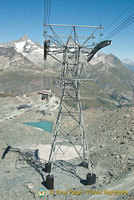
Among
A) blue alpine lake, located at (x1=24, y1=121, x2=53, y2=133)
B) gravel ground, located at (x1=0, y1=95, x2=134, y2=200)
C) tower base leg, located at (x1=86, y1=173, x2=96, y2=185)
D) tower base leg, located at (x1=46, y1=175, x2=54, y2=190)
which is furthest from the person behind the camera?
blue alpine lake, located at (x1=24, y1=121, x2=53, y2=133)

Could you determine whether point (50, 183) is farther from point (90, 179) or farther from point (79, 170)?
point (79, 170)

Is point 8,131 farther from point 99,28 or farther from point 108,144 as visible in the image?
point 99,28

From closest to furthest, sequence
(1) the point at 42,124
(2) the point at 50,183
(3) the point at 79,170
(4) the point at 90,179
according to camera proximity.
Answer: (2) the point at 50,183 → (4) the point at 90,179 → (3) the point at 79,170 → (1) the point at 42,124

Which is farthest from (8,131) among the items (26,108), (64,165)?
(26,108)

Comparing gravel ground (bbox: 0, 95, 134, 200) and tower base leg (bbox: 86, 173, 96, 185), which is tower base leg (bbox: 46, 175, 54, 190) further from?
tower base leg (bbox: 86, 173, 96, 185)

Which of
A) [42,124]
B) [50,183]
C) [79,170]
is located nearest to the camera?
[50,183]

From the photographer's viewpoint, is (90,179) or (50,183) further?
(90,179)

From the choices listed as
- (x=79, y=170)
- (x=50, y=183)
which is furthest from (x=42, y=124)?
(x=50, y=183)

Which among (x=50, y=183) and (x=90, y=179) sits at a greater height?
(x=90, y=179)

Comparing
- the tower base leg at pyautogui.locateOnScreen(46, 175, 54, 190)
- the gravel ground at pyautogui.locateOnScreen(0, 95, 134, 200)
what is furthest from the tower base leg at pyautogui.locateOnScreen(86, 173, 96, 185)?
the tower base leg at pyautogui.locateOnScreen(46, 175, 54, 190)

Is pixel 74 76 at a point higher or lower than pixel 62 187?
higher

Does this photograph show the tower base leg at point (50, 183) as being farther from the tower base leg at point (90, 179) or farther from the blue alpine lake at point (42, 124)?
the blue alpine lake at point (42, 124)
